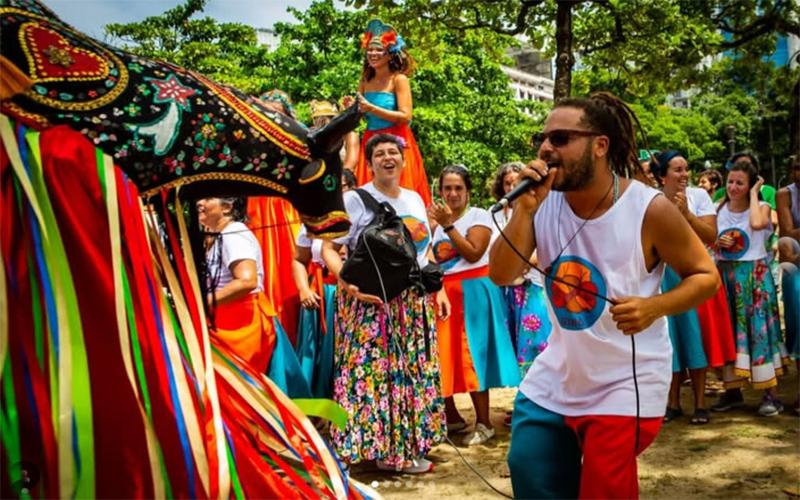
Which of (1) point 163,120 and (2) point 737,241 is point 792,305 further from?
(1) point 163,120

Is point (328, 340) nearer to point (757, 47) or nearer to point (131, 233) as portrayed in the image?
point (131, 233)

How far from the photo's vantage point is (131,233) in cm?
193

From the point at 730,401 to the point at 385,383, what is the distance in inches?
125

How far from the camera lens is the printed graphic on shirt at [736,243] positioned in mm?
6211

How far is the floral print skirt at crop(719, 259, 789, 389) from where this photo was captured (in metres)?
6.17

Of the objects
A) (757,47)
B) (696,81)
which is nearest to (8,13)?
(696,81)

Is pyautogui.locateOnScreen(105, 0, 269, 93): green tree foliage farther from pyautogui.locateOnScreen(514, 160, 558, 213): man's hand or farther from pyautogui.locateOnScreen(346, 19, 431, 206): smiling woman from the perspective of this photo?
pyautogui.locateOnScreen(514, 160, 558, 213): man's hand

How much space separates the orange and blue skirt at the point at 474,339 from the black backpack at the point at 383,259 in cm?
106

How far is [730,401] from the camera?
6.37 metres

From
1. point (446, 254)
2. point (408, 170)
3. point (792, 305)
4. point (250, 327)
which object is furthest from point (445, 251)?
point (792, 305)

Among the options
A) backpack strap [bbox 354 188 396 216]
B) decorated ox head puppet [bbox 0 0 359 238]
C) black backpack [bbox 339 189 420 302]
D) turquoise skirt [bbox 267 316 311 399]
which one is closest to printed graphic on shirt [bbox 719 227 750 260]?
black backpack [bbox 339 189 420 302]

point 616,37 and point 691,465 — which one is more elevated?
point 616,37

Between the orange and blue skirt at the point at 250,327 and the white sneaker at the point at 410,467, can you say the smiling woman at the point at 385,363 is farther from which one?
the orange and blue skirt at the point at 250,327

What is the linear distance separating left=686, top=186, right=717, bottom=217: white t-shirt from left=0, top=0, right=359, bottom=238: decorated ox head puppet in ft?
13.8
